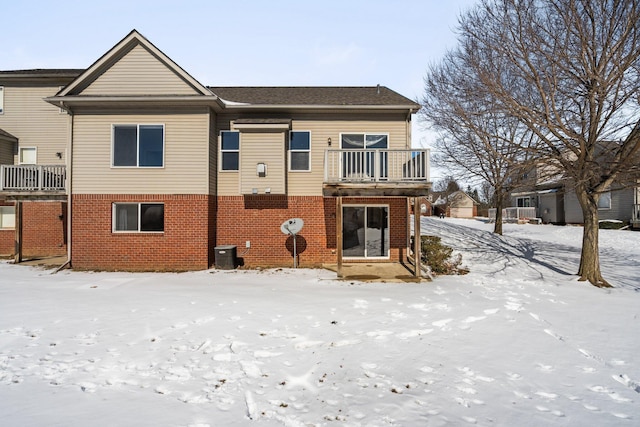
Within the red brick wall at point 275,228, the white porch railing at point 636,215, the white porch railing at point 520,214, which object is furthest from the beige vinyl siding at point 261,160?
the white porch railing at point 520,214

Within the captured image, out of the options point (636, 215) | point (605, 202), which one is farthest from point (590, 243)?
point (605, 202)

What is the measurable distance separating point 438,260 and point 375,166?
410cm

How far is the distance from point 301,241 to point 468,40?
28.2 ft

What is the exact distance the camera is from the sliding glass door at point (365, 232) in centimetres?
1217

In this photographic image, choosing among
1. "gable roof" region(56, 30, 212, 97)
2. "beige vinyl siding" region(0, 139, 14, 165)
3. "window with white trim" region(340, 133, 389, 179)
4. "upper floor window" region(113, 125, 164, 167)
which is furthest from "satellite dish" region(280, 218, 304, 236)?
"beige vinyl siding" region(0, 139, 14, 165)

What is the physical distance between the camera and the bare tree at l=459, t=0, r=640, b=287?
28.9ft

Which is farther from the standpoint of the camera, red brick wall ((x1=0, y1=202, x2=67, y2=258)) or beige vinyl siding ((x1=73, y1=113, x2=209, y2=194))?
red brick wall ((x1=0, y1=202, x2=67, y2=258))

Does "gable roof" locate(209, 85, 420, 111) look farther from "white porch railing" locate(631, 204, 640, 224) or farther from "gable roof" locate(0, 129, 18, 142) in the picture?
"white porch railing" locate(631, 204, 640, 224)

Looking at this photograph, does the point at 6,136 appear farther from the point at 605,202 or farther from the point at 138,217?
the point at 605,202

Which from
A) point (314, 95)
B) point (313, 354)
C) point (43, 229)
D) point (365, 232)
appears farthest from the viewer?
point (43, 229)

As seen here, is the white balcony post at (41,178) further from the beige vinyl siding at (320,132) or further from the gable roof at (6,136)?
the beige vinyl siding at (320,132)

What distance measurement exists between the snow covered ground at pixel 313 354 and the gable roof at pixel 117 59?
6.55 m

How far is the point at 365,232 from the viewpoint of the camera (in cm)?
1223

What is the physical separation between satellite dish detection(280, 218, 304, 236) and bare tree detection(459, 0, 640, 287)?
23.9ft
